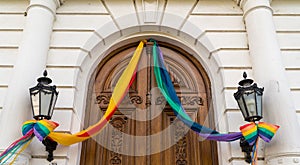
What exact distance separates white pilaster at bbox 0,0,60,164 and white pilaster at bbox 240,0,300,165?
3.64m

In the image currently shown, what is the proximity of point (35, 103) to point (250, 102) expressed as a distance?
3155 millimetres

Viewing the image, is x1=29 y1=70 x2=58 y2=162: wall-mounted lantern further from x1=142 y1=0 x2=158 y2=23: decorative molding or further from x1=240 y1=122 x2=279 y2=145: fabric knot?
x1=240 y1=122 x2=279 y2=145: fabric knot

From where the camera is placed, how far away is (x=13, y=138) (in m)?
4.65

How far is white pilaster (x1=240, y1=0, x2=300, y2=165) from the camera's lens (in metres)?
4.58

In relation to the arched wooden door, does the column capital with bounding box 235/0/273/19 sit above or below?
above

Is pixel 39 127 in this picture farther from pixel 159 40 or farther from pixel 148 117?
pixel 159 40

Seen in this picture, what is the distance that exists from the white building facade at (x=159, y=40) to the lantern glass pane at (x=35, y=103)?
31cm

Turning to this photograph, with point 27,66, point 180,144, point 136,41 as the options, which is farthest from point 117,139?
point 136,41

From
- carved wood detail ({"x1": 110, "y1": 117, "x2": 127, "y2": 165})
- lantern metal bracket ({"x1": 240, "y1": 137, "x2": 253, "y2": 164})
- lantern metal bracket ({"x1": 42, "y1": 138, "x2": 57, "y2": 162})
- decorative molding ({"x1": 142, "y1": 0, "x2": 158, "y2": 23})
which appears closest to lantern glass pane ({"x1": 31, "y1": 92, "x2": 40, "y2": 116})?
lantern metal bracket ({"x1": 42, "y1": 138, "x2": 57, "y2": 162})

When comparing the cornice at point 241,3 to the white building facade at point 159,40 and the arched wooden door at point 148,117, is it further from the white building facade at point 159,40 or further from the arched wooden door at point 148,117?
the arched wooden door at point 148,117

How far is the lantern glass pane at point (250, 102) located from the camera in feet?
15.1

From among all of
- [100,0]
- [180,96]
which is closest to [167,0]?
[100,0]

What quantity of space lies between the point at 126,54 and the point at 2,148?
2.79 m

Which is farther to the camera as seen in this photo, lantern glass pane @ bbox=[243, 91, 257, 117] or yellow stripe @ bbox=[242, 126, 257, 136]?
lantern glass pane @ bbox=[243, 91, 257, 117]
